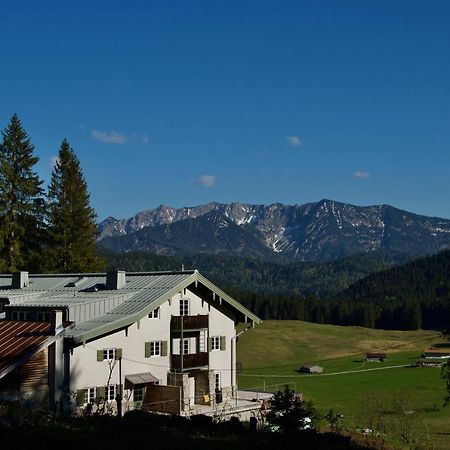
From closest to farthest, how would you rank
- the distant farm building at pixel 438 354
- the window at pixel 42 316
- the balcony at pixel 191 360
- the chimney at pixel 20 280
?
the window at pixel 42 316 → the balcony at pixel 191 360 → the chimney at pixel 20 280 → the distant farm building at pixel 438 354

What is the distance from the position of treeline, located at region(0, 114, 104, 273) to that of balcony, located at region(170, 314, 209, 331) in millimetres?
27851

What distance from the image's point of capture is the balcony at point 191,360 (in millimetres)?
40188

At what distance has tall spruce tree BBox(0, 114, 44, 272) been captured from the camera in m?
65.5

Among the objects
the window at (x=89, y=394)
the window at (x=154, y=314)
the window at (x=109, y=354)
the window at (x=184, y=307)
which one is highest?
the window at (x=184, y=307)

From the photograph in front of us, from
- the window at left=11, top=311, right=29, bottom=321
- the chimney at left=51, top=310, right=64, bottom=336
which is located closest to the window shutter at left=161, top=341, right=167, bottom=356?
the chimney at left=51, top=310, right=64, bottom=336

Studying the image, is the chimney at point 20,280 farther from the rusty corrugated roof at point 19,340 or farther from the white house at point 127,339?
the rusty corrugated roof at point 19,340

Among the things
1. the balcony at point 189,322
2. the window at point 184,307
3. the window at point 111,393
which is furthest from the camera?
the window at point 184,307

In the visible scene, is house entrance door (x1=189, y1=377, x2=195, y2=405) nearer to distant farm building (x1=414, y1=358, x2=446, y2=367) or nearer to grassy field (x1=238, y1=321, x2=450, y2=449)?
grassy field (x1=238, y1=321, x2=450, y2=449)

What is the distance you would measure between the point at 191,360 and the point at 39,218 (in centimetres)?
3402

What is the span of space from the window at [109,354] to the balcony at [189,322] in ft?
15.6

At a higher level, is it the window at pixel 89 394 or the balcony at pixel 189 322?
the balcony at pixel 189 322

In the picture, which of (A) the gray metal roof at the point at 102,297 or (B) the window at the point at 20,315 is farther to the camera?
(B) the window at the point at 20,315

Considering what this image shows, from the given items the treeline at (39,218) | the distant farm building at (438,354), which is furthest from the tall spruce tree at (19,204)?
the distant farm building at (438,354)

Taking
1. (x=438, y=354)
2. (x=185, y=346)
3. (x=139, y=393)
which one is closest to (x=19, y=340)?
(x=139, y=393)
